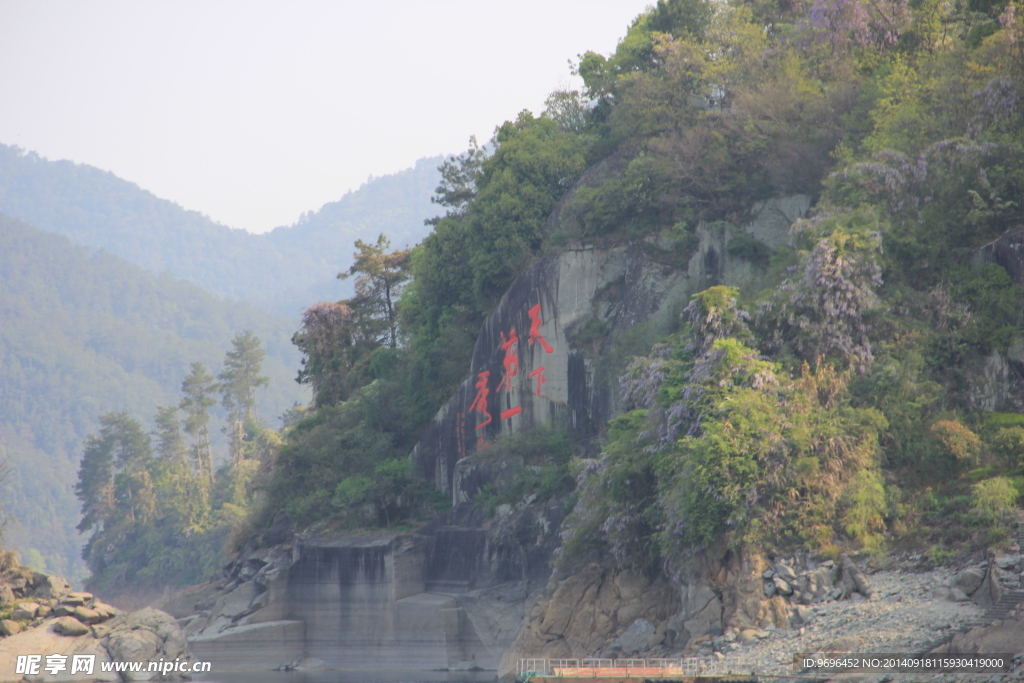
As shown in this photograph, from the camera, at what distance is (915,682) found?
45.6 ft

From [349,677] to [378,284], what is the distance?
56.6 ft

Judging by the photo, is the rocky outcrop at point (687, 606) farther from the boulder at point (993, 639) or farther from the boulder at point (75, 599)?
the boulder at point (75, 599)

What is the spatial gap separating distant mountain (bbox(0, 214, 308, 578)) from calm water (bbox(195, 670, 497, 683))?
65.3 metres

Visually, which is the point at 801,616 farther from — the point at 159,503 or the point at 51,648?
the point at 159,503

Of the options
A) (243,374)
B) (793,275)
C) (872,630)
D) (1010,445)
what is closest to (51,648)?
(872,630)

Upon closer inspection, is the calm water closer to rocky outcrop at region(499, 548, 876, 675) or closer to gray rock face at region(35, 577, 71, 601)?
rocky outcrop at region(499, 548, 876, 675)

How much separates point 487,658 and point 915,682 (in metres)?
16.8

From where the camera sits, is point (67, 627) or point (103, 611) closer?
point (67, 627)

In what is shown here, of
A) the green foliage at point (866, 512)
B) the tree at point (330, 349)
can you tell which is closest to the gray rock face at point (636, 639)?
the green foliage at point (866, 512)

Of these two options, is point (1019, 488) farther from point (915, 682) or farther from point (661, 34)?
point (661, 34)

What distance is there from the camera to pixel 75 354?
13025 centimetres

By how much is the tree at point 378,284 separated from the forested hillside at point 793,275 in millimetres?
7676

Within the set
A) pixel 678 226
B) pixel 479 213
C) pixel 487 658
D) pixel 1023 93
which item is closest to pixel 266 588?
pixel 487 658

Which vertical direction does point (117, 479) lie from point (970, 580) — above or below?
above
